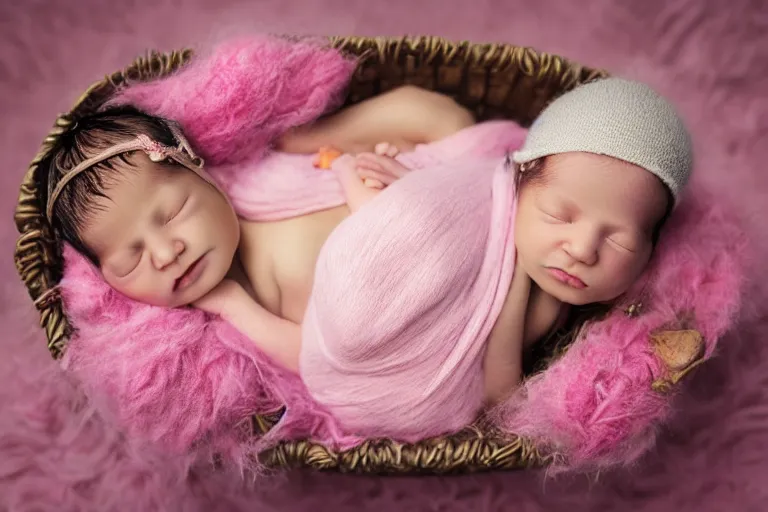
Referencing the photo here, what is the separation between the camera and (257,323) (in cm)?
116

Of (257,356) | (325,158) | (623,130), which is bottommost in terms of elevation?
(257,356)

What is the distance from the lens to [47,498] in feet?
4.50

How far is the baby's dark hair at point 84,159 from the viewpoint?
107cm

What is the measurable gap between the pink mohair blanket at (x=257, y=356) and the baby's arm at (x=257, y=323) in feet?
0.07

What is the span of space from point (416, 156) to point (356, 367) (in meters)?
0.42

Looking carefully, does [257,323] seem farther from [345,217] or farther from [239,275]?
[345,217]

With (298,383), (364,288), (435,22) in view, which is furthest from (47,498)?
(435,22)

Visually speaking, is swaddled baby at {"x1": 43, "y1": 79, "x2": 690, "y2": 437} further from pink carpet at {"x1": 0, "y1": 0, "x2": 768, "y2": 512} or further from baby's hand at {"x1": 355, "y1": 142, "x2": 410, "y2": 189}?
pink carpet at {"x1": 0, "y1": 0, "x2": 768, "y2": 512}

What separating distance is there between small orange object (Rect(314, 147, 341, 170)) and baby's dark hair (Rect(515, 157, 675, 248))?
14.2 inches

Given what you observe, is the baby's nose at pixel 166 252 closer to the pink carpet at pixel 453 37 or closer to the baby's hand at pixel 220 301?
the baby's hand at pixel 220 301

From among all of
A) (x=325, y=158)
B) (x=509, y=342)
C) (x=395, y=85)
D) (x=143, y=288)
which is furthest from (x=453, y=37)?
(x=143, y=288)

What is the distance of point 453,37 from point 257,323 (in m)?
0.90

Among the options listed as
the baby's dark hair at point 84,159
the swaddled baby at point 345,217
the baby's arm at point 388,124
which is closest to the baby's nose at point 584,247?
the swaddled baby at point 345,217

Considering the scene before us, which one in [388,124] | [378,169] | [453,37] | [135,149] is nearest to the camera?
[135,149]
